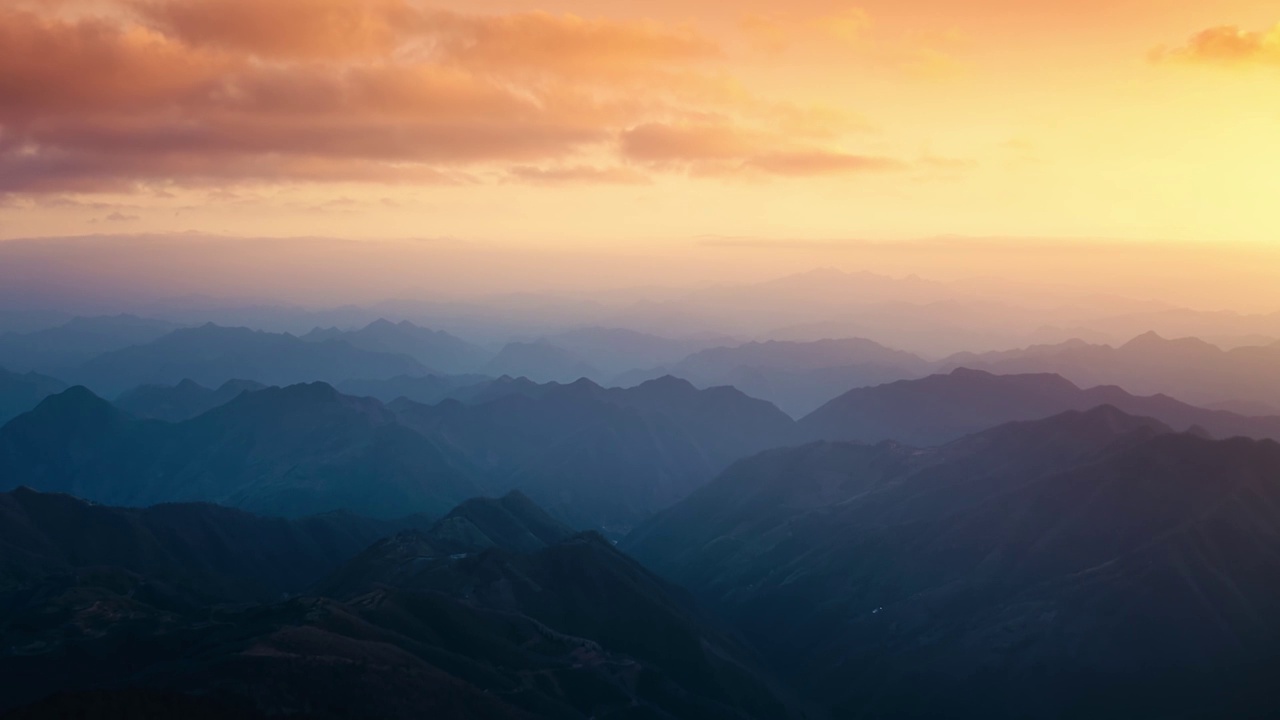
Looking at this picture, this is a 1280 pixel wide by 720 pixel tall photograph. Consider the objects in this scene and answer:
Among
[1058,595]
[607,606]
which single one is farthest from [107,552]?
[1058,595]

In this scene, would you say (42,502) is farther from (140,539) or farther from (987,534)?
(987,534)

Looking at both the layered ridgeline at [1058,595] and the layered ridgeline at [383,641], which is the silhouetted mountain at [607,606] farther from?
the layered ridgeline at [1058,595]

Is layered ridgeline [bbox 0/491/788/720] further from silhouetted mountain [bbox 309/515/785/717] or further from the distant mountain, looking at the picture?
A: the distant mountain

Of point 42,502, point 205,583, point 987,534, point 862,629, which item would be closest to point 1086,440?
point 987,534

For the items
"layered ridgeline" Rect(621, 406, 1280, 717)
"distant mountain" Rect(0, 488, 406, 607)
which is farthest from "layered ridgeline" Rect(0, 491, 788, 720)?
"layered ridgeline" Rect(621, 406, 1280, 717)

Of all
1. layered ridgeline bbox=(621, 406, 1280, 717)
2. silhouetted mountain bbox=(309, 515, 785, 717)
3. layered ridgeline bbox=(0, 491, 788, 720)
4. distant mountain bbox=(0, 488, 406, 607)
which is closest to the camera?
layered ridgeline bbox=(0, 491, 788, 720)

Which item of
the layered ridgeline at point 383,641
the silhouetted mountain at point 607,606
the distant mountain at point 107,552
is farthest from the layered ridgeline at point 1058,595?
the distant mountain at point 107,552
